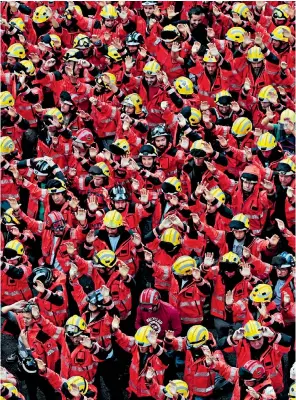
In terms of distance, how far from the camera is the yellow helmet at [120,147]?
24.2 m

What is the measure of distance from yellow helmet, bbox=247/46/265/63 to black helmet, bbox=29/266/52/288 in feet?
26.4

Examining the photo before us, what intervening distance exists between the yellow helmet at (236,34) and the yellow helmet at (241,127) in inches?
131

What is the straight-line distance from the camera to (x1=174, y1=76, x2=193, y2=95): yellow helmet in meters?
26.0

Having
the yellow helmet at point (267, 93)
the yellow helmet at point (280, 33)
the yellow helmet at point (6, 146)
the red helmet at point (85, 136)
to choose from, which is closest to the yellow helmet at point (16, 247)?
the yellow helmet at point (6, 146)

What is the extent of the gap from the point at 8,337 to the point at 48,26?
8.98 m

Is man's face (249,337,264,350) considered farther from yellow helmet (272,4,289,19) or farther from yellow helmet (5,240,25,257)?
yellow helmet (272,4,289,19)

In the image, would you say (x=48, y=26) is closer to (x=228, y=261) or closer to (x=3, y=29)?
(x=3, y=29)

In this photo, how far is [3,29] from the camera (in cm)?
2861

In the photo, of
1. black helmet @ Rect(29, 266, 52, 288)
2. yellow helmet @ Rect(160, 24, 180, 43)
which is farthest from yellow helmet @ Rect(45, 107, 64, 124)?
black helmet @ Rect(29, 266, 52, 288)

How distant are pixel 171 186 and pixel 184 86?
A: 3939 mm

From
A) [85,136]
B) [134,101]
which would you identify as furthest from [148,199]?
[134,101]

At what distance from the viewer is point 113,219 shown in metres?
21.8

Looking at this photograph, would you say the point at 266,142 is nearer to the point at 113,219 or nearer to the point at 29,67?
the point at 113,219

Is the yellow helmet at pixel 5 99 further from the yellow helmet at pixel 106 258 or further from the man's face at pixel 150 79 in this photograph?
the yellow helmet at pixel 106 258
